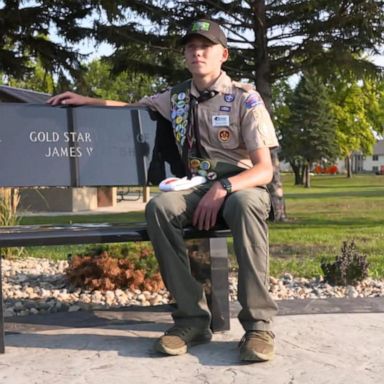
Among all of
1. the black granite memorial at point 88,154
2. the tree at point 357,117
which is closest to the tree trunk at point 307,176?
the tree at point 357,117

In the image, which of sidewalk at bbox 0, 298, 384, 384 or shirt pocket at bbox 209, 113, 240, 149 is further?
shirt pocket at bbox 209, 113, 240, 149

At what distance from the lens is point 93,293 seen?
205 inches

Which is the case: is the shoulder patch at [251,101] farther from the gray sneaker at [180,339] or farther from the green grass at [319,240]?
the green grass at [319,240]

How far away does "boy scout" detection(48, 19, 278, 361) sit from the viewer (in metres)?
3.16

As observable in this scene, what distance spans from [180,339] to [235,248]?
0.56 meters

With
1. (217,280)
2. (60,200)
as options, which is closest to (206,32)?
(217,280)

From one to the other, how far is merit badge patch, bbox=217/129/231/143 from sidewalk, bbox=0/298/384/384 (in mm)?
1106

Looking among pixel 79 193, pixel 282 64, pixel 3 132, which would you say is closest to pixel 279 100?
pixel 79 193

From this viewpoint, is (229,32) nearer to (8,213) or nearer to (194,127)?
(8,213)

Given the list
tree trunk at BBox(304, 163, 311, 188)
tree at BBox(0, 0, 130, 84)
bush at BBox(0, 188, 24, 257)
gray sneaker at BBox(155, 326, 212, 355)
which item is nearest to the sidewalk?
gray sneaker at BBox(155, 326, 212, 355)

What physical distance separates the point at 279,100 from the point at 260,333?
41.3 metres

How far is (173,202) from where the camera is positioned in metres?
3.31

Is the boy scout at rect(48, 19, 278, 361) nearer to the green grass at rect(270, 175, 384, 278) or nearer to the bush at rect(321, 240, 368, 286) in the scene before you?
the bush at rect(321, 240, 368, 286)

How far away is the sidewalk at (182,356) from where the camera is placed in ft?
9.66
